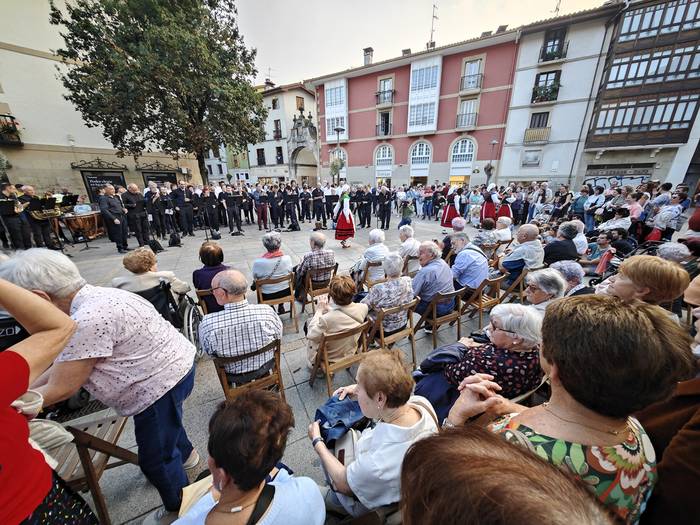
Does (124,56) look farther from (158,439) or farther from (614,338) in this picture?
(614,338)

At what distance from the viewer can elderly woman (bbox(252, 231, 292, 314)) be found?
371cm

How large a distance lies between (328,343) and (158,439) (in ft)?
4.49

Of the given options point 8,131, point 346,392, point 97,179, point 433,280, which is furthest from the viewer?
point 97,179

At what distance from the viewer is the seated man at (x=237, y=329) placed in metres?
1.99

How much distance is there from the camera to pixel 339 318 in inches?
94.7

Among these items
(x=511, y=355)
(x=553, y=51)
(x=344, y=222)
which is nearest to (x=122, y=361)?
(x=511, y=355)

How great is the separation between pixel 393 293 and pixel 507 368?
1.44m

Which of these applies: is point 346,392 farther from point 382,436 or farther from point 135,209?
point 135,209

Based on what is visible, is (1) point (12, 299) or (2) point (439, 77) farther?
Answer: (2) point (439, 77)

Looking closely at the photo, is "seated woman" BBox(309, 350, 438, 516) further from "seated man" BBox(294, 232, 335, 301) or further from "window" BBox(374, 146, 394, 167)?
"window" BBox(374, 146, 394, 167)

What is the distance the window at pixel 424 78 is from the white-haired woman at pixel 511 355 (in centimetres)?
2393

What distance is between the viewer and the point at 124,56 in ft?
31.3

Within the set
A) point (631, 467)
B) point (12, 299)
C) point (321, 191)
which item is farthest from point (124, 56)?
point (631, 467)

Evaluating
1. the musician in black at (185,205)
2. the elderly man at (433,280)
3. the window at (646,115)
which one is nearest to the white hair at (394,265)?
the elderly man at (433,280)
